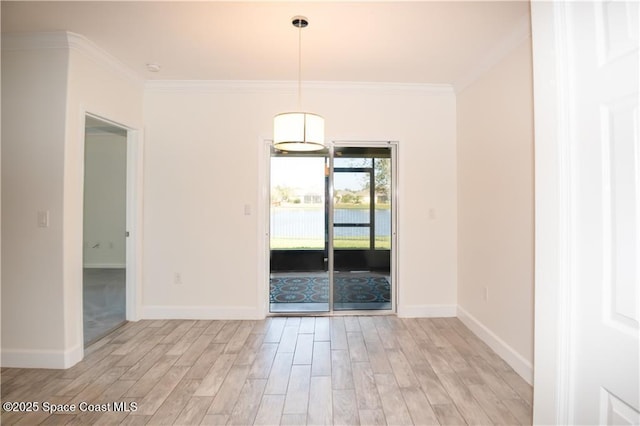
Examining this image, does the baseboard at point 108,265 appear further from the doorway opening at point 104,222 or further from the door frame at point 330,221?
the door frame at point 330,221

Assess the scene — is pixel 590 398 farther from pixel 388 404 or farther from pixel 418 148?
pixel 418 148

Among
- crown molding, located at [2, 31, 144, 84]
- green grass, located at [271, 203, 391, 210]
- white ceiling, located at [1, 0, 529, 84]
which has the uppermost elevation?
white ceiling, located at [1, 0, 529, 84]

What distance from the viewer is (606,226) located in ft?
2.92

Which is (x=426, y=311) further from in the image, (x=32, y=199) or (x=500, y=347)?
(x=32, y=199)

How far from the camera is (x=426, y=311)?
12.9ft

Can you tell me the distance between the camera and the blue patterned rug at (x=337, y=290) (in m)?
4.44

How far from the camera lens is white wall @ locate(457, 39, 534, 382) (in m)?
2.61

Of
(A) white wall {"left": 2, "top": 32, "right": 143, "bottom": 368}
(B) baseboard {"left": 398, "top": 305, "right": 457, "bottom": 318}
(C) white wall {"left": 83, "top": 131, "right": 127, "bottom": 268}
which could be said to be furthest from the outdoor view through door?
(A) white wall {"left": 2, "top": 32, "right": 143, "bottom": 368}

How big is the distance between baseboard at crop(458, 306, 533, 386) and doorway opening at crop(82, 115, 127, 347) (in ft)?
12.4

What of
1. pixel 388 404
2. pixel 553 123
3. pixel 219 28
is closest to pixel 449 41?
pixel 219 28

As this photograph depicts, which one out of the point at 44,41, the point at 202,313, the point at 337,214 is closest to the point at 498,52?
the point at 337,214

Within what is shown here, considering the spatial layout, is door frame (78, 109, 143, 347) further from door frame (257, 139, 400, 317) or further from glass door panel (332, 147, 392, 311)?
glass door panel (332, 147, 392, 311)

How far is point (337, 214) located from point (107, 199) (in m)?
2.80

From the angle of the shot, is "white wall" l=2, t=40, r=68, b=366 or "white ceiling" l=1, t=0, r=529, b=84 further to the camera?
"white wall" l=2, t=40, r=68, b=366
